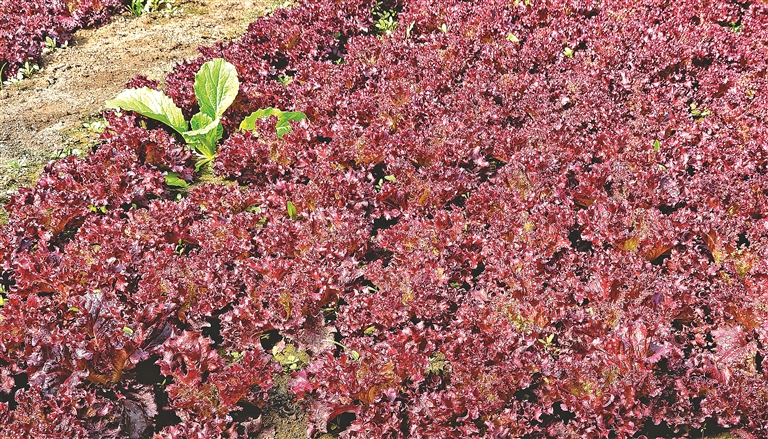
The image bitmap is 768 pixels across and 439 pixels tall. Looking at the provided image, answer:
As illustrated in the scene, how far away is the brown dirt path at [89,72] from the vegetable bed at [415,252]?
0.62 metres

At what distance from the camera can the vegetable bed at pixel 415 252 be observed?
3.62 meters

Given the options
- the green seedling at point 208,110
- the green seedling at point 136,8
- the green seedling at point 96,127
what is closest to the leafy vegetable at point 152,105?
the green seedling at point 208,110

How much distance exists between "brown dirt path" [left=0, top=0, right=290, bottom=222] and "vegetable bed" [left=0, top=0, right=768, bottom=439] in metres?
0.62

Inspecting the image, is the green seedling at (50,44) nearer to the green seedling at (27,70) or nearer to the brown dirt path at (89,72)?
the brown dirt path at (89,72)

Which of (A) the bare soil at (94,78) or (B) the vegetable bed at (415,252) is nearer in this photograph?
(B) the vegetable bed at (415,252)

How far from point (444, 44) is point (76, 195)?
14.1ft

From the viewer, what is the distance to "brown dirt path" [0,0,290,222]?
5.96 m

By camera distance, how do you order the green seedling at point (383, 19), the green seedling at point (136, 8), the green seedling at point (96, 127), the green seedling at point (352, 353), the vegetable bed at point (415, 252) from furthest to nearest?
the green seedling at point (136, 8) → the green seedling at point (383, 19) → the green seedling at point (96, 127) → the green seedling at point (352, 353) → the vegetable bed at point (415, 252)

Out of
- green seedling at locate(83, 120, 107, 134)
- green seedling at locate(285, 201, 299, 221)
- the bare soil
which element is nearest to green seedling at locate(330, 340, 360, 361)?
the bare soil

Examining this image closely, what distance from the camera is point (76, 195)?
16.5 ft

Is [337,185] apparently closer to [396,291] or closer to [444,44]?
[396,291]

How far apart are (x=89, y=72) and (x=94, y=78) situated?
205 mm

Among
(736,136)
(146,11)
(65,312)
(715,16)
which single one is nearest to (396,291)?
(65,312)

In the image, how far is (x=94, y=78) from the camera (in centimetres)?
721
